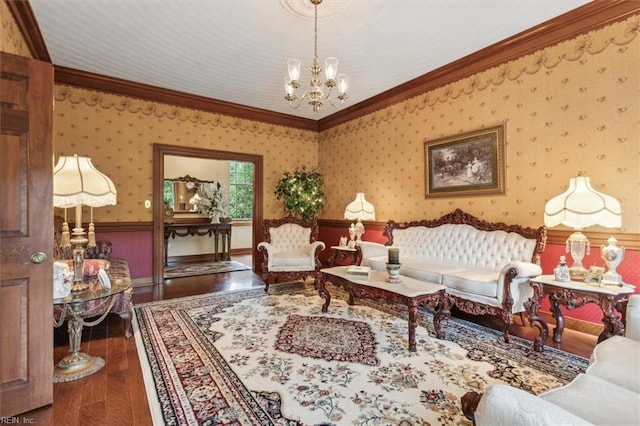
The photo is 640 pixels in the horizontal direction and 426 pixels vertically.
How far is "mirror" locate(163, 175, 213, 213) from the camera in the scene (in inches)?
305

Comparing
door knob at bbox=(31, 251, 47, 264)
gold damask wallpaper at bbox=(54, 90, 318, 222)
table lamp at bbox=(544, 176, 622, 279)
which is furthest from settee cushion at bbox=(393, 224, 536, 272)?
door knob at bbox=(31, 251, 47, 264)

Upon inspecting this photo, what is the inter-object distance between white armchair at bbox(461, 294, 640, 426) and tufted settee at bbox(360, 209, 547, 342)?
126cm

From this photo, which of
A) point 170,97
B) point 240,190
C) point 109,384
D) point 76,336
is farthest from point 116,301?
point 240,190

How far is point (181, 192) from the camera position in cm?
792

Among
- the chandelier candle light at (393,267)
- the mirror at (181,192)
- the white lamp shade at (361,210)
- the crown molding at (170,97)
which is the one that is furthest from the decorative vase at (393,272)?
the mirror at (181,192)

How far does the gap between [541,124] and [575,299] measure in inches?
77.3

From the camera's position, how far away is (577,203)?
2670 mm

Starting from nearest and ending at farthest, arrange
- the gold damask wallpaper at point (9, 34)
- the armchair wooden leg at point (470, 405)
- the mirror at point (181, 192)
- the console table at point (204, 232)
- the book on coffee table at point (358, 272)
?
the armchair wooden leg at point (470, 405) → the gold damask wallpaper at point (9, 34) → the book on coffee table at point (358, 272) → the console table at point (204, 232) → the mirror at point (181, 192)

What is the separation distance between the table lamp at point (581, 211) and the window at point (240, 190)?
7.61 meters

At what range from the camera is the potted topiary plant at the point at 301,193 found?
6250 millimetres

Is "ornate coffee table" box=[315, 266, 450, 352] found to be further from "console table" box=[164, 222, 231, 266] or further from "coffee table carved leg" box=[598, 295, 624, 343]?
"console table" box=[164, 222, 231, 266]

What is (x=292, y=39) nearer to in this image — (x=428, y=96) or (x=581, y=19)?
(x=428, y=96)

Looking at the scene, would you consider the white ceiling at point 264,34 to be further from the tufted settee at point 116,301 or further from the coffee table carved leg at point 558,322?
the coffee table carved leg at point 558,322

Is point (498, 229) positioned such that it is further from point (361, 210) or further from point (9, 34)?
point (9, 34)
